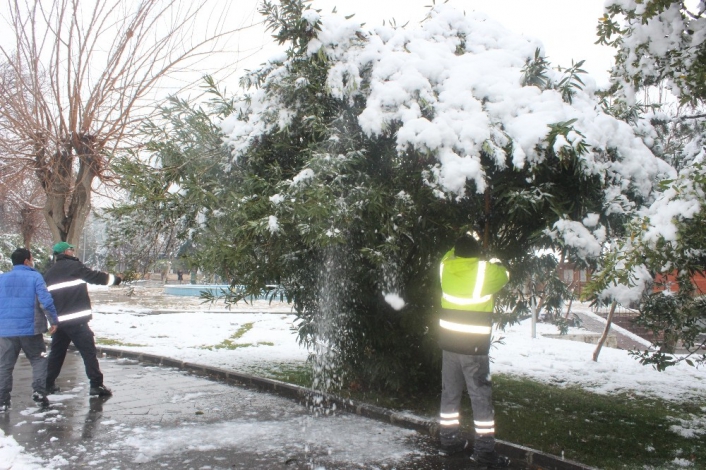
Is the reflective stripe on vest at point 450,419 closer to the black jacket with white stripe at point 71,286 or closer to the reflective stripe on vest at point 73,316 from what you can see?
the black jacket with white stripe at point 71,286

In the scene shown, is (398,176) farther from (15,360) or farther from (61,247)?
(15,360)

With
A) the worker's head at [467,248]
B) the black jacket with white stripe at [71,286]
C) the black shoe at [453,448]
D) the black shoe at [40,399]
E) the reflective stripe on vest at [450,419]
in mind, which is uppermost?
the worker's head at [467,248]

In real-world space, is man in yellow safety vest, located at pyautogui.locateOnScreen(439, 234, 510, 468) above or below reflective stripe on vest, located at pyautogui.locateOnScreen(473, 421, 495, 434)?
above

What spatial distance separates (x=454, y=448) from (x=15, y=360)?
16.3 feet

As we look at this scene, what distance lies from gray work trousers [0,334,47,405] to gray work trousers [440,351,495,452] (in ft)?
14.8

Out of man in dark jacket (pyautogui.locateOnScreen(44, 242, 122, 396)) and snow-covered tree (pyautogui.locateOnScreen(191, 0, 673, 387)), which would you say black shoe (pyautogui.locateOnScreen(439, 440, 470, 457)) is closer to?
snow-covered tree (pyautogui.locateOnScreen(191, 0, 673, 387))

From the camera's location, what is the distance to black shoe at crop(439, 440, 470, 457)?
5.07m

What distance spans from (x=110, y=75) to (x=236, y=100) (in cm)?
539

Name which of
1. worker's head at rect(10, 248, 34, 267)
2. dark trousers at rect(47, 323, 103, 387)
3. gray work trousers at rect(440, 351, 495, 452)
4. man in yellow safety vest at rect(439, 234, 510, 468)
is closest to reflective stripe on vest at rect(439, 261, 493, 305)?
man in yellow safety vest at rect(439, 234, 510, 468)

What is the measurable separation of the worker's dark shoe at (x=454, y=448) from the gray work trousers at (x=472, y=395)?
0.03 m

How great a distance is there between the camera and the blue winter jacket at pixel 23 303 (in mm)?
6461

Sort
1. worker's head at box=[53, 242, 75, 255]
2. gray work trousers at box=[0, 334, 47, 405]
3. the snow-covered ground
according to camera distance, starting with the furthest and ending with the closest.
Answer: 1. the snow-covered ground
2. worker's head at box=[53, 242, 75, 255]
3. gray work trousers at box=[0, 334, 47, 405]

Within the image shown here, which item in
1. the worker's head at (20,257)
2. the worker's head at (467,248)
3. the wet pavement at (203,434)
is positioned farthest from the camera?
the worker's head at (20,257)

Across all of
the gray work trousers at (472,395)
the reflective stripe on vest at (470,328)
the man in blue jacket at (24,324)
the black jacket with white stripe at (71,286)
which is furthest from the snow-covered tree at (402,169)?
the man in blue jacket at (24,324)
